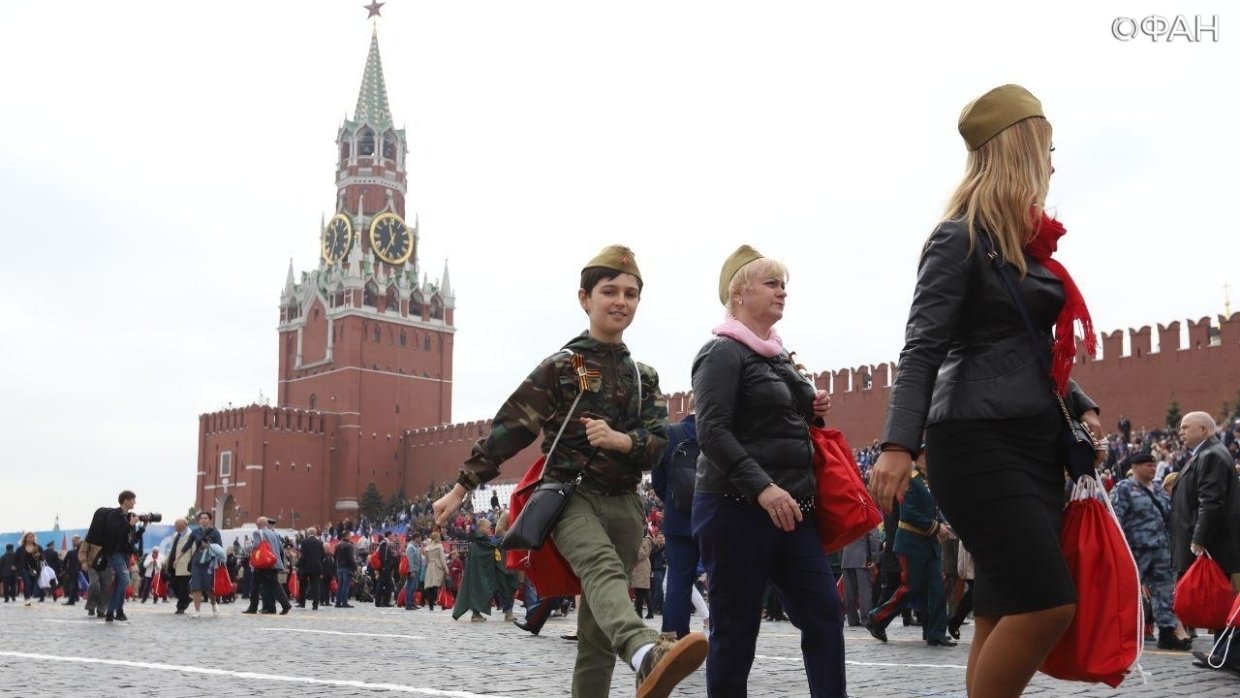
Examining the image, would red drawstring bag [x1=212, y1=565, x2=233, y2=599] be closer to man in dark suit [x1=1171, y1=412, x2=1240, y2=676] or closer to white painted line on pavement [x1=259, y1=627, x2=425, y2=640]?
white painted line on pavement [x1=259, y1=627, x2=425, y2=640]

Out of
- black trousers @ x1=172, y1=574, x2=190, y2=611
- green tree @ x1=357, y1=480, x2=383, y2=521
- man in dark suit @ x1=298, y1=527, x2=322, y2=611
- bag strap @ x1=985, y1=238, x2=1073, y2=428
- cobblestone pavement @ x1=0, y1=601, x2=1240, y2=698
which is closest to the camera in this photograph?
bag strap @ x1=985, y1=238, x2=1073, y2=428

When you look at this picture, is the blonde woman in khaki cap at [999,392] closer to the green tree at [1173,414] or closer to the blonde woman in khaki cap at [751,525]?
the blonde woman in khaki cap at [751,525]

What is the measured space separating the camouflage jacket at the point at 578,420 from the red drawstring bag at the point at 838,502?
464 mm

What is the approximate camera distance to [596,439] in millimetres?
3475

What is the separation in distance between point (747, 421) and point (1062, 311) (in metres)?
1.01

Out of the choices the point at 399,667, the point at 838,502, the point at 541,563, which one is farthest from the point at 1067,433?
the point at 399,667

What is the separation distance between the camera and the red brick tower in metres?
67.7

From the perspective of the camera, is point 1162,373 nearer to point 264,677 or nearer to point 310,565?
point 310,565

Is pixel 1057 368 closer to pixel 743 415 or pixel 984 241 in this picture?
pixel 984 241

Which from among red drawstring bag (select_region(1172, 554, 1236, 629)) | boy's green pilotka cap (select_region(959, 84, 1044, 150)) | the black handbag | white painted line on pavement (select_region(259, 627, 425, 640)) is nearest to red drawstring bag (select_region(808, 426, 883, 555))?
the black handbag

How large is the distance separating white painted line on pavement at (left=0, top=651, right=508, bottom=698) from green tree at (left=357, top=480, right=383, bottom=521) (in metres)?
59.9

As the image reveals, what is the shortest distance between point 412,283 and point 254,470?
49.5ft

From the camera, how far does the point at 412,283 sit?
75312 millimetres

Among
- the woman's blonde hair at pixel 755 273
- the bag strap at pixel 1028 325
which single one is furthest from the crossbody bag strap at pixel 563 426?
the bag strap at pixel 1028 325
